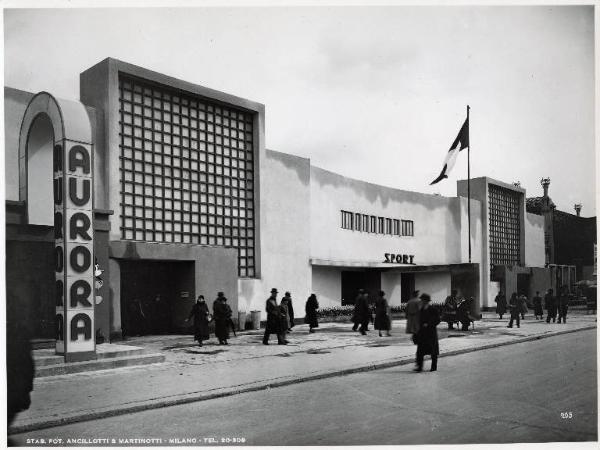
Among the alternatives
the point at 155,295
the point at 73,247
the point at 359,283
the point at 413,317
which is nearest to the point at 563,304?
the point at 359,283

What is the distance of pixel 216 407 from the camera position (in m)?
8.66

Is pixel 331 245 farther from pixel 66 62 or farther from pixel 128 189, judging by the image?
pixel 66 62

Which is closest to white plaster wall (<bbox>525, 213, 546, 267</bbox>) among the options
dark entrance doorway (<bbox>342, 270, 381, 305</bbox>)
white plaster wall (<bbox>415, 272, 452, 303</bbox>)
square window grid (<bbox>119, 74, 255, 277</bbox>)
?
white plaster wall (<bbox>415, 272, 452, 303</bbox>)

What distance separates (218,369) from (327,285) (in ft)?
46.1

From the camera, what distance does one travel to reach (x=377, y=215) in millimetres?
28578

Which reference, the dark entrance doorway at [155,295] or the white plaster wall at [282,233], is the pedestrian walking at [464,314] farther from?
the dark entrance doorway at [155,295]

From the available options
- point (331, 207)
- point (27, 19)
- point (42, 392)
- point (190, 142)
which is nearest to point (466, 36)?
point (27, 19)

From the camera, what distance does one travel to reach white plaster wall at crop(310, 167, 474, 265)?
24.9 meters

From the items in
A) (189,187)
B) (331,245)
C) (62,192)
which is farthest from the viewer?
(331,245)

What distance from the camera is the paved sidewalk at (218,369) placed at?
28.0 feet

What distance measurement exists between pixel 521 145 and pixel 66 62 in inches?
343

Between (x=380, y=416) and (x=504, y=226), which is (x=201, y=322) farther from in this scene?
(x=504, y=226)

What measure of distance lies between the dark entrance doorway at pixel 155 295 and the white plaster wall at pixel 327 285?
23.5ft

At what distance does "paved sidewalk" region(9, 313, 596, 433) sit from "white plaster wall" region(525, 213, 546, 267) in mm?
16614
